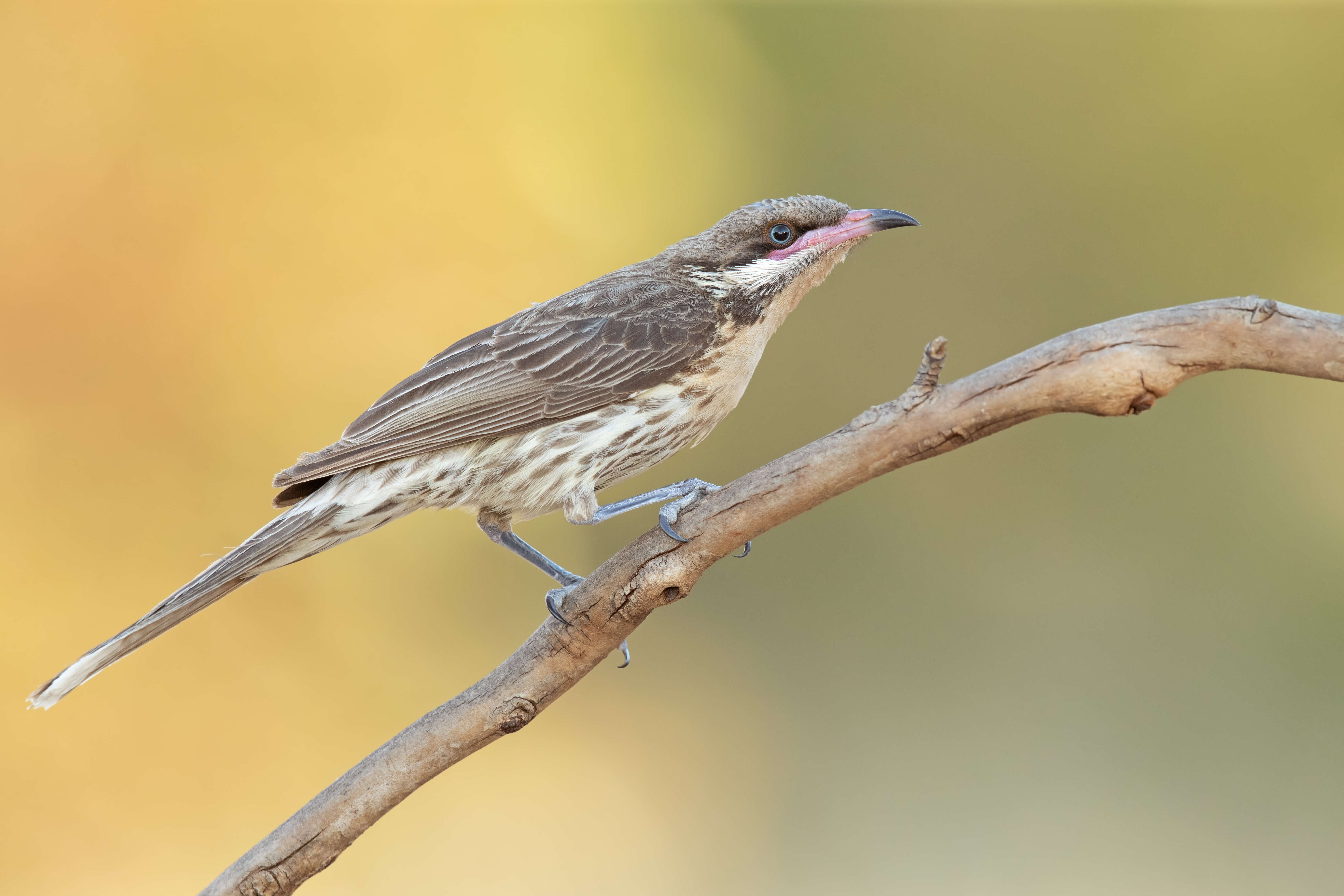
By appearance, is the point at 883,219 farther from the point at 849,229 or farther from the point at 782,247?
the point at 782,247

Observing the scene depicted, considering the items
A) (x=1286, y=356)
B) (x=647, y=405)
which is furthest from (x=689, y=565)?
(x=1286, y=356)

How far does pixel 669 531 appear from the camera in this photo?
2.63 metres

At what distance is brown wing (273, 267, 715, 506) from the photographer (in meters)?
3.25

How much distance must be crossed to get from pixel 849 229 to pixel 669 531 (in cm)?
142

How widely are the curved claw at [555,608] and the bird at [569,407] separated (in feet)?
0.05

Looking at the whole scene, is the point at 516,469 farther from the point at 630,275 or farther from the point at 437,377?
the point at 630,275

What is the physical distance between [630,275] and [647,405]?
69 centimetres

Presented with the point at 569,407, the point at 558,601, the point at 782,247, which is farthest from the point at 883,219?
the point at 558,601

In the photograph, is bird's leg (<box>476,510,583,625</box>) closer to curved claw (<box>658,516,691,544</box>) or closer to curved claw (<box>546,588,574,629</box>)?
curved claw (<box>546,588,574,629</box>)

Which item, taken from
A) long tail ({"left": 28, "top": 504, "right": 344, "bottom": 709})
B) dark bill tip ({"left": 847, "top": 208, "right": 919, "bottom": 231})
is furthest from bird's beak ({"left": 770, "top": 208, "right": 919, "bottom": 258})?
long tail ({"left": 28, "top": 504, "right": 344, "bottom": 709})

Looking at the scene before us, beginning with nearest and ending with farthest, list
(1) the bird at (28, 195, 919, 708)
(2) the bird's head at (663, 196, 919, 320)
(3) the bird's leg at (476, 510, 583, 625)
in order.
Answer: (1) the bird at (28, 195, 919, 708) → (3) the bird's leg at (476, 510, 583, 625) → (2) the bird's head at (663, 196, 919, 320)

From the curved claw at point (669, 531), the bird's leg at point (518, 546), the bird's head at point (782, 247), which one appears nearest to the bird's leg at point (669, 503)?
the curved claw at point (669, 531)

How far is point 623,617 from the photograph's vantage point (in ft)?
9.02

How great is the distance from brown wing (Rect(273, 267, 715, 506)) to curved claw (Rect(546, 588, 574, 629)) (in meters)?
0.58
